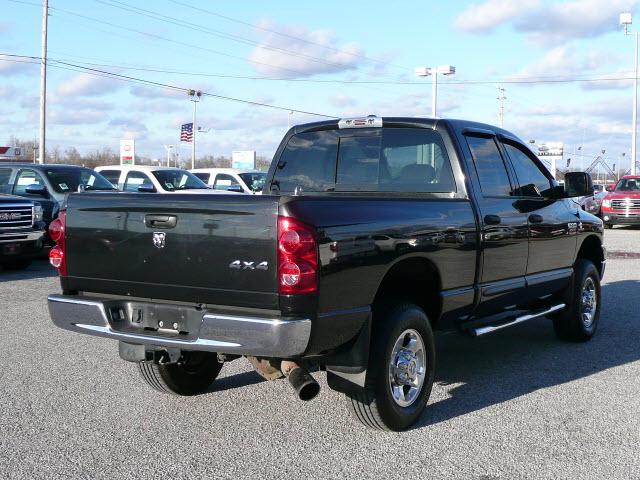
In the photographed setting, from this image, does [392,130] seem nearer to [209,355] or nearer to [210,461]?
[209,355]

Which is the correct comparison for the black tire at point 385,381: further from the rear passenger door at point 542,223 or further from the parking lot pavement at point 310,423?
the rear passenger door at point 542,223

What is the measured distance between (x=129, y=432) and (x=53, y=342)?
297 cm

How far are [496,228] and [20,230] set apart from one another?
9.12 m

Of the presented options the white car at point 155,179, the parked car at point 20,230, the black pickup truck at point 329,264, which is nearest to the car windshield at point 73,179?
the parked car at point 20,230

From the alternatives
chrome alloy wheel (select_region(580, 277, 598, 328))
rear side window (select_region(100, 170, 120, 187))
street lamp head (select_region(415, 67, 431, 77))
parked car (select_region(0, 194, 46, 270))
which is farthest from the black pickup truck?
street lamp head (select_region(415, 67, 431, 77))

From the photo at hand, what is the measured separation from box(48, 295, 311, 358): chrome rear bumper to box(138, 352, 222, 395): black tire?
2.39 ft

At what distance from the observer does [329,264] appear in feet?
14.4

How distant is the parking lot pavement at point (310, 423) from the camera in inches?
174

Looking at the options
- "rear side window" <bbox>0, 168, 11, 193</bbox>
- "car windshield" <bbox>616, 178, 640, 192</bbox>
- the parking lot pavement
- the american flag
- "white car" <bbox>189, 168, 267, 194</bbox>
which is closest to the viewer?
the parking lot pavement

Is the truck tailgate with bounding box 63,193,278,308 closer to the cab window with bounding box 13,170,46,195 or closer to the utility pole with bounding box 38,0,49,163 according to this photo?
the cab window with bounding box 13,170,46,195

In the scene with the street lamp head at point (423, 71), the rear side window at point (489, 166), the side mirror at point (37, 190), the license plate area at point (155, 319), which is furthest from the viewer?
the street lamp head at point (423, 71)

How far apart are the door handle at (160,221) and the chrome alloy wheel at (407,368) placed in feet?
5.19

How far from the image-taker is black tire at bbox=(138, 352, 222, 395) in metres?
5.62

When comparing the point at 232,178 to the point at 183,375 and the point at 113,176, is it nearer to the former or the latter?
the point at 113,176
